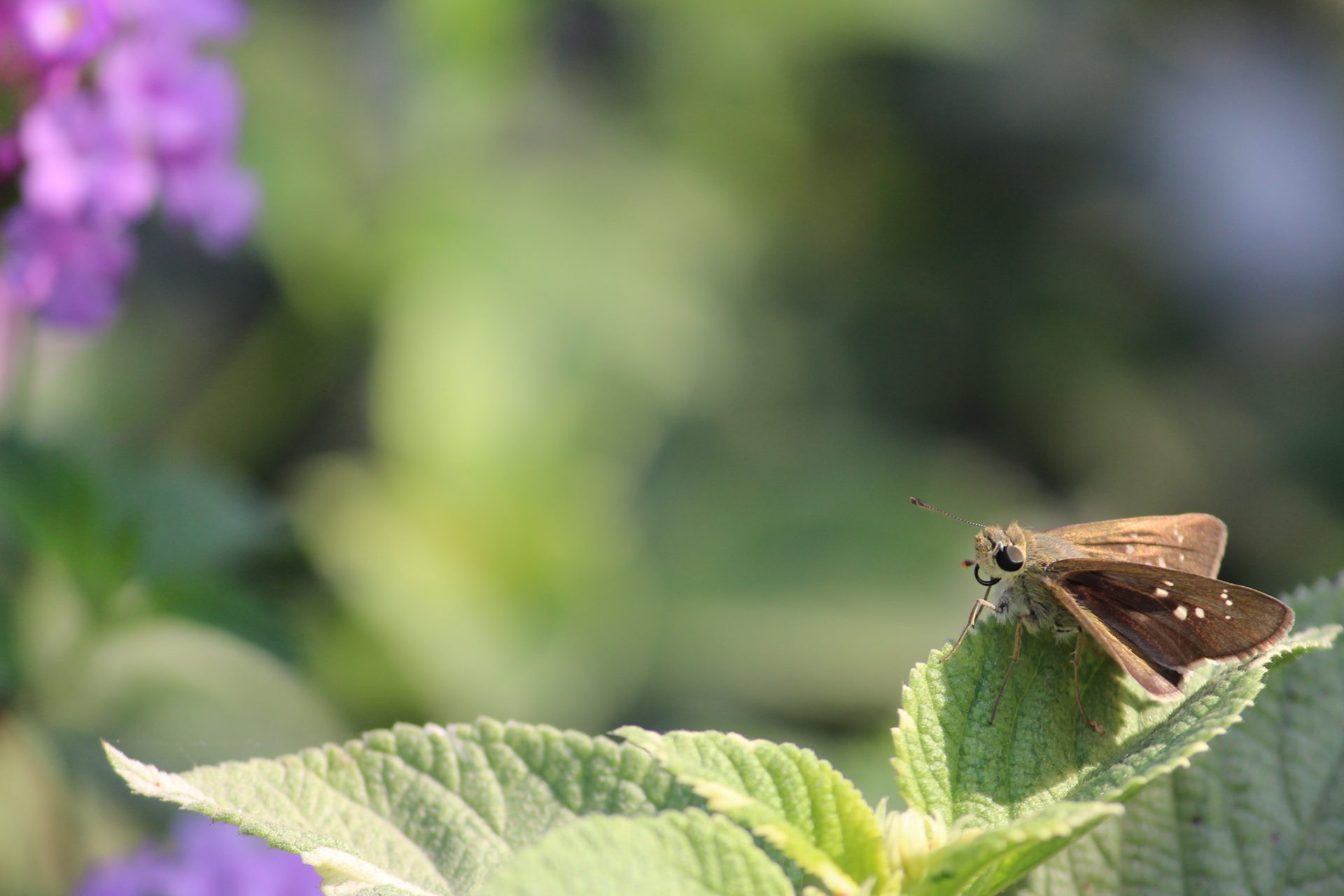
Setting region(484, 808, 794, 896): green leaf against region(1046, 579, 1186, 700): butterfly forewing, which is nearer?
region(484, 808, 794, 896): green leaf

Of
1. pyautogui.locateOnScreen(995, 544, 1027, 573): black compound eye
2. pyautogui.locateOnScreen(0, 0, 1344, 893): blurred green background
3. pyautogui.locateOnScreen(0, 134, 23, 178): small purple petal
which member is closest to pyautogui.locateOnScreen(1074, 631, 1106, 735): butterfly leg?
pyautogui.locateOnScreen(995, 544, 1027, 573): black compound eye

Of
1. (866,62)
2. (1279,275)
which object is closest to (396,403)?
(866,62)

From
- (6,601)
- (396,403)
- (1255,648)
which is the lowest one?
(1255,648)

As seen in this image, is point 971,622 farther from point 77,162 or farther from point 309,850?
point 77,162

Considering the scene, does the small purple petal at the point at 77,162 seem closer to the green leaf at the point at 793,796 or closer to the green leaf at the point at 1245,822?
the green leaf at the point at 793,796

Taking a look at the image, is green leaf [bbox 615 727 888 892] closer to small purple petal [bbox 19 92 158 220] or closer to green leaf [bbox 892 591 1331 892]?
green leaf [bbox 892 591 1331 892]

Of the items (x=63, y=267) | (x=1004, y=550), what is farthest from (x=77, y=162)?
(x=1004, y=550)

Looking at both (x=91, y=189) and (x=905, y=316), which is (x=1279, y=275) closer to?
(x=905, y=316)
